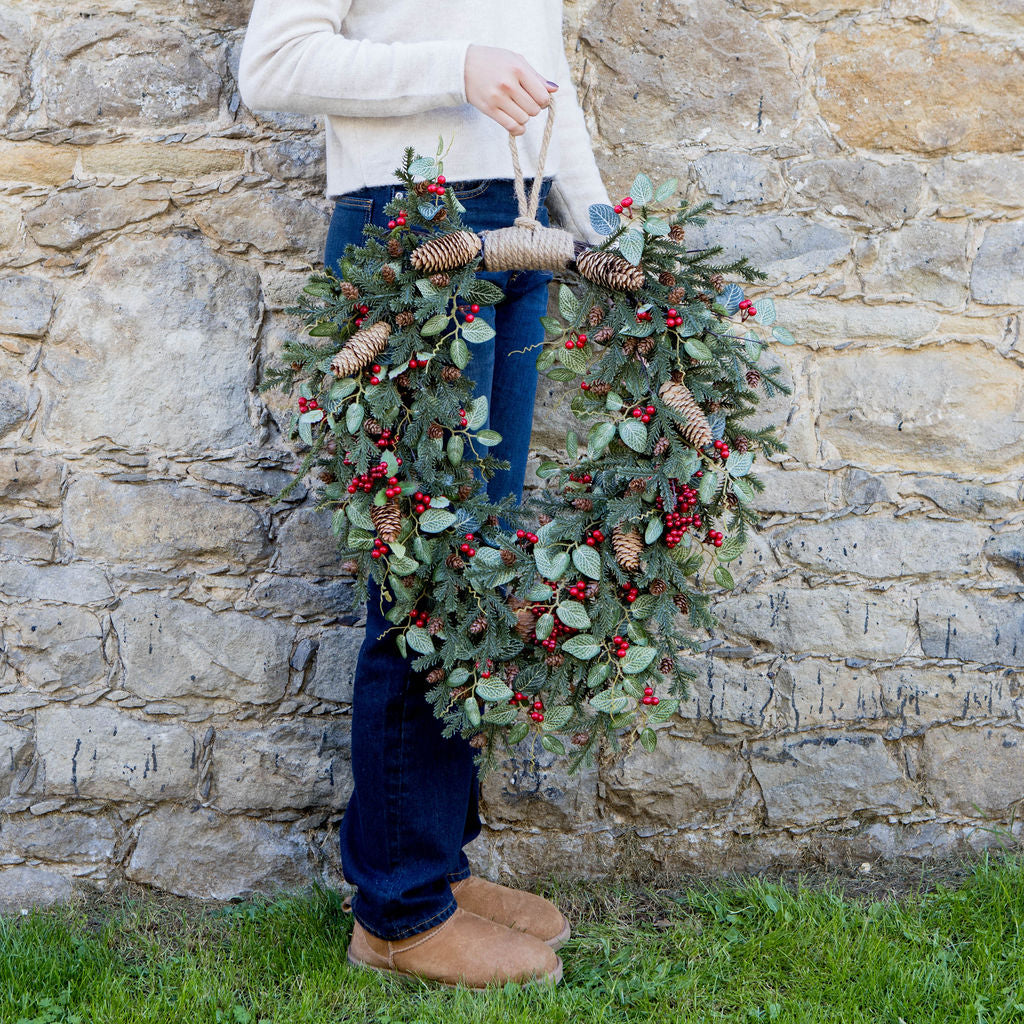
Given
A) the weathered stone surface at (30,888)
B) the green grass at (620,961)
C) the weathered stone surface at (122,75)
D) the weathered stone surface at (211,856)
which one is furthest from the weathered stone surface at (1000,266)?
the weathered stone surface at (30,888)

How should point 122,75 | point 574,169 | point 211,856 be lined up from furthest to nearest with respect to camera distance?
point 211,856 < point 122,75 < point 574,169

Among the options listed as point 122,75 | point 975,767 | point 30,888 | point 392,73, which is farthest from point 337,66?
point 975,767

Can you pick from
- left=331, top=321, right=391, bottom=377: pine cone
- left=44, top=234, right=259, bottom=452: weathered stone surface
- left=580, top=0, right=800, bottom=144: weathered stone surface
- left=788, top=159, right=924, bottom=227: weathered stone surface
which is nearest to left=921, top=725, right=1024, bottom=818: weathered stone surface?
left=788, top=159, right=924, bottom=227: weathered stone surface

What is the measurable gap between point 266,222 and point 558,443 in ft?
2.63

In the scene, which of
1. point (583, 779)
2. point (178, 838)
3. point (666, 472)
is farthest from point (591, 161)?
point (178, 838)

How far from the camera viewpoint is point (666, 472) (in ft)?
5.04

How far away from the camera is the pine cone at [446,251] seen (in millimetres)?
1529

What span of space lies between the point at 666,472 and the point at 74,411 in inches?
50.8

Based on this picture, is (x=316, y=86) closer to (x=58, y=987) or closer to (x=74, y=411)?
(x=74, y=411)

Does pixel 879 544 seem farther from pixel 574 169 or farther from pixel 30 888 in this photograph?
pixel 30 888

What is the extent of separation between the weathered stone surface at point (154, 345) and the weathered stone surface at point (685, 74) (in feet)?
2.97

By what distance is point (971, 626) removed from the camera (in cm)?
211

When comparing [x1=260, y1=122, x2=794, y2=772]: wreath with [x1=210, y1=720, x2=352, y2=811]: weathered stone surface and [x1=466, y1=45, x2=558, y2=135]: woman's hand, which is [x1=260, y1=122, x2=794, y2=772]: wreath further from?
[x1=210, y1=720, x2=352, y2=811]: weathered stone surface

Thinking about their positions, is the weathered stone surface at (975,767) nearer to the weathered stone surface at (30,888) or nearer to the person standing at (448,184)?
the person standing at (448,184)
